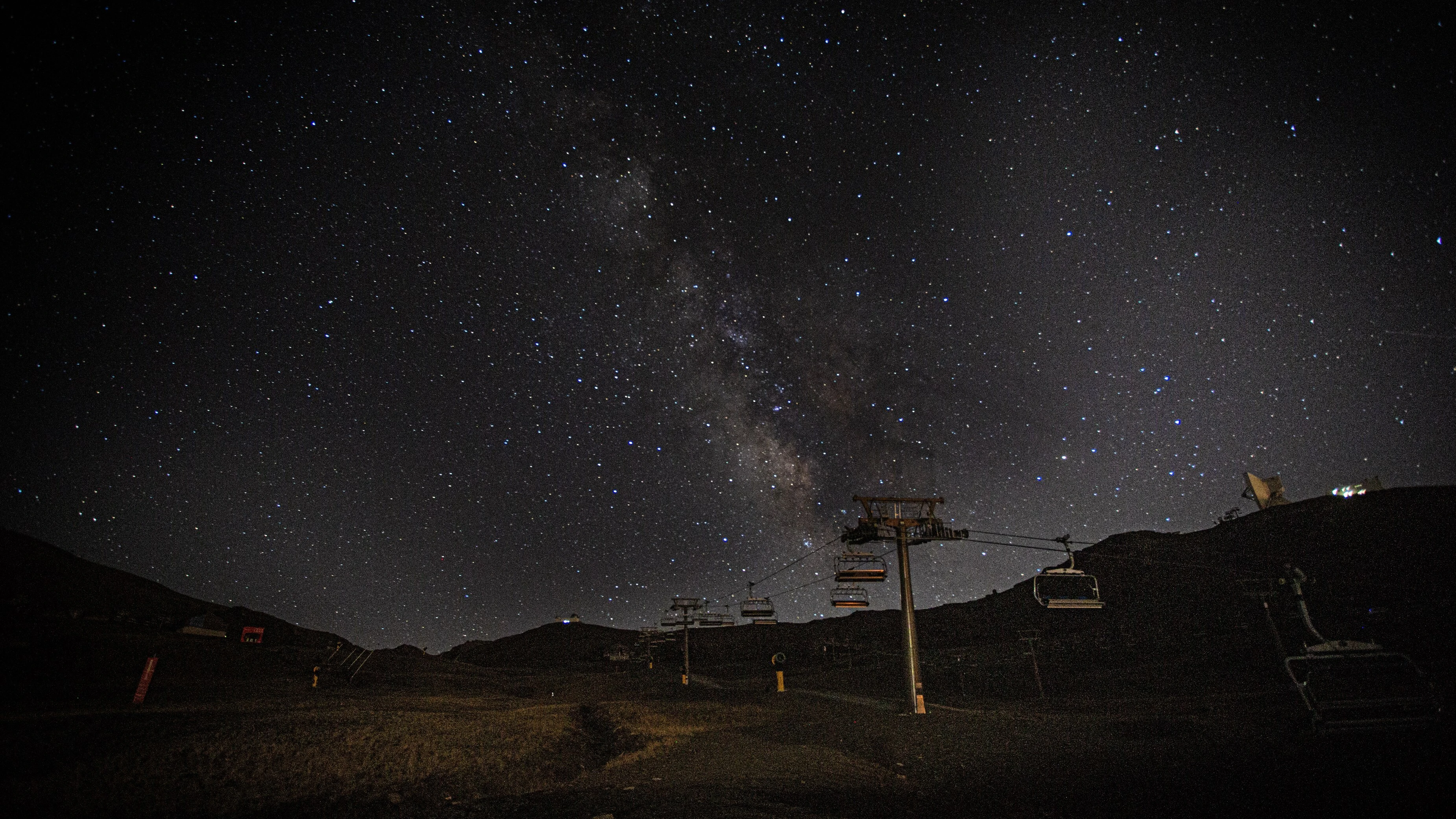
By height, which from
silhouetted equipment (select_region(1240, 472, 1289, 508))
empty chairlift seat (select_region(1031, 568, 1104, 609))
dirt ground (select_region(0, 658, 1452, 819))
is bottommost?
dirt ground (select_region(0, 658, 1452, 819))

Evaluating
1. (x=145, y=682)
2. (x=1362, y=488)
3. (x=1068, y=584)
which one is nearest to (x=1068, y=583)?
(x=1068, y=584)

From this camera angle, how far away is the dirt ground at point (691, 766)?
966cm

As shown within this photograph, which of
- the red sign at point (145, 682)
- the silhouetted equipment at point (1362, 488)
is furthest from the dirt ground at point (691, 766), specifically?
the silhouetted equipment at point (1362, 488)

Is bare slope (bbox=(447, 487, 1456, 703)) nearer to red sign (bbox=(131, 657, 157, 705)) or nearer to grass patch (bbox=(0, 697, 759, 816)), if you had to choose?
grass patch (bbox=(0, 697, 759, 816))

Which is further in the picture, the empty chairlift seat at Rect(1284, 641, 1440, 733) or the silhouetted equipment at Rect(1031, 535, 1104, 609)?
the silhouetted equipment at Rect(1031, 535, 1104, 609)

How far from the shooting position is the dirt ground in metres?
9.66

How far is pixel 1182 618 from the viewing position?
52188mm

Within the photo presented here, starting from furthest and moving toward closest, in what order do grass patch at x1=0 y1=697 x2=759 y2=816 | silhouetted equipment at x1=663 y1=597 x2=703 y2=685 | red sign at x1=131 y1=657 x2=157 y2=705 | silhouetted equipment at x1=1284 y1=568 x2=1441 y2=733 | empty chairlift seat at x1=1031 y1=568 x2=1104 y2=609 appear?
silhouetted equipment at x1=663 y1=597 x2=703 y2=685, empty chairlift seat at x1=1031 y1=568 x2=1104 y2=609, red sign at x1=131 y1=657 x2=157 y2=705, silhouetted equipment at x1=1284 y1=568 x2=1441 y2=733, grass patch at x1=0 y1=697 x2=759 y2=816

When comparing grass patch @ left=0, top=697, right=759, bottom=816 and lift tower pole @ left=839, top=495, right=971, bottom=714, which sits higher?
lift tower pole @ left=839, top=495, right=971, bottom=714

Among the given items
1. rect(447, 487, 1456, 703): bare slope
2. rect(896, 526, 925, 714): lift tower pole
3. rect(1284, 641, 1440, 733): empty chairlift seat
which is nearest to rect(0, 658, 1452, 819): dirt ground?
rect(1284, 641, 1440, 733): empty chairlift seat

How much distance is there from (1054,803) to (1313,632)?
9.26m

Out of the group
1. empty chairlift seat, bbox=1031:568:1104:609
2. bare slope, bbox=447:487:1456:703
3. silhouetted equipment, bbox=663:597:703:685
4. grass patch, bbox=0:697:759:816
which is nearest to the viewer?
grass patch, bbox=0:697:759:816

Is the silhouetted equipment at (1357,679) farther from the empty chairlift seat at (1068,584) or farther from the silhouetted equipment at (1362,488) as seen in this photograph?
the silhouetted equipment at (1362,488)

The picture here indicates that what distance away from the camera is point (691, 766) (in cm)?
1427
